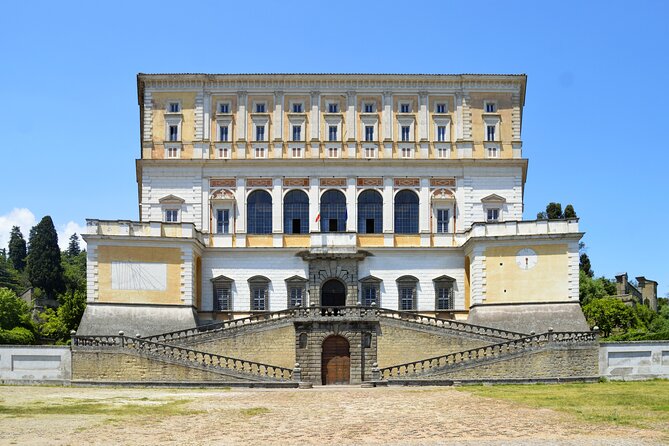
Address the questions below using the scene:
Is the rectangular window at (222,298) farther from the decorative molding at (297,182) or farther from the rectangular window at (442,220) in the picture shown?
the rectangular window at (442,220)

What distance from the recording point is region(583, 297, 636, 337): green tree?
2489 inches

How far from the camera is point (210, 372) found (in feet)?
131

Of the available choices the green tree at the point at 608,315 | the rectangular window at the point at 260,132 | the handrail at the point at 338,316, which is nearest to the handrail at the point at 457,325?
the handrail at the point at 338,316

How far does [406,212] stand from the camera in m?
52.4

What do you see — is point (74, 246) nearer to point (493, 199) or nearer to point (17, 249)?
point (17, 249)

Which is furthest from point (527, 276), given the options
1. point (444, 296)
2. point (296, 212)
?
point (296, 212)

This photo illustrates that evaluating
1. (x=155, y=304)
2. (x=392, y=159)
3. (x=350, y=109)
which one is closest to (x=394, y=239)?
(x=392, y=159)

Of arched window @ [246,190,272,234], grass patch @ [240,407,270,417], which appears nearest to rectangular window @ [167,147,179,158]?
arched window @ [246,190,272,234]

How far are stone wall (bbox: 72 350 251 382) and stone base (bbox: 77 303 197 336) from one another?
5117mm

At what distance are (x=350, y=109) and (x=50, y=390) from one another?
26.3 m

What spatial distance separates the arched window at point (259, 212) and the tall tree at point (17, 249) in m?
85.0

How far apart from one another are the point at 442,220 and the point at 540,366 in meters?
14.2

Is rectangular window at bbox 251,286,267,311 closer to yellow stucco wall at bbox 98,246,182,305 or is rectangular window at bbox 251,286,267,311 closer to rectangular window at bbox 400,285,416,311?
yellow stucco wall at bbox 98,246,182,305

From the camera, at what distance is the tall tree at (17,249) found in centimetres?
12812
